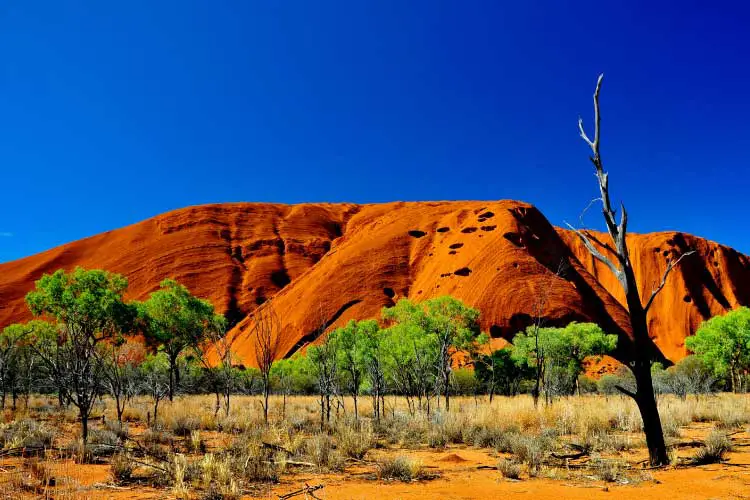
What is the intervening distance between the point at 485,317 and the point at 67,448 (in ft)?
171

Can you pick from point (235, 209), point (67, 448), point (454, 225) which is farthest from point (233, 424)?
point (235, 209)

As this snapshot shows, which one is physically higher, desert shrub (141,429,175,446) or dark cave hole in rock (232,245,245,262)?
dark cave hole in rock (232,245,245,262)

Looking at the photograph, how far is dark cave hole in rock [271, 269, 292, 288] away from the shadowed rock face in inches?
15.3

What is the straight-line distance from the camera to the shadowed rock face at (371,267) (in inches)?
2393

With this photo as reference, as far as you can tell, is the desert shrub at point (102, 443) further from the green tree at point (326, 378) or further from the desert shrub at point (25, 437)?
the green tree at point (326, 378)

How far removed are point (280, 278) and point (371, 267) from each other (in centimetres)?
1759

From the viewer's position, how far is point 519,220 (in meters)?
74.4

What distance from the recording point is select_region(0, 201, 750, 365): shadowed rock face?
2393 inches

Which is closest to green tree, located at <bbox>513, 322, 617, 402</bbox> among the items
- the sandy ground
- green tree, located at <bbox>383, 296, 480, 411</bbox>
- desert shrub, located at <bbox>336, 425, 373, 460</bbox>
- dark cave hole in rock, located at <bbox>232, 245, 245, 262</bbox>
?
green tree, located at <bbox>383, 296, 480, 411</bbox>

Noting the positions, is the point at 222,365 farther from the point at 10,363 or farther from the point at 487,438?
the point at 10,363

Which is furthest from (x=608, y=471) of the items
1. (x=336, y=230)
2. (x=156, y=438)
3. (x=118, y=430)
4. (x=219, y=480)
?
(x=336, y=230)

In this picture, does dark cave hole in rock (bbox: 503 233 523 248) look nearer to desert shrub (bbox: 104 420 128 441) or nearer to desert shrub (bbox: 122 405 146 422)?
desert shrub (bbox: 122 405 146 422)

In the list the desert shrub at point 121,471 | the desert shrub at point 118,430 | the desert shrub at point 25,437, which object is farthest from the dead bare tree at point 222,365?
the desert shrub at point 121,471

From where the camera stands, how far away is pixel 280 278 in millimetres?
75938
